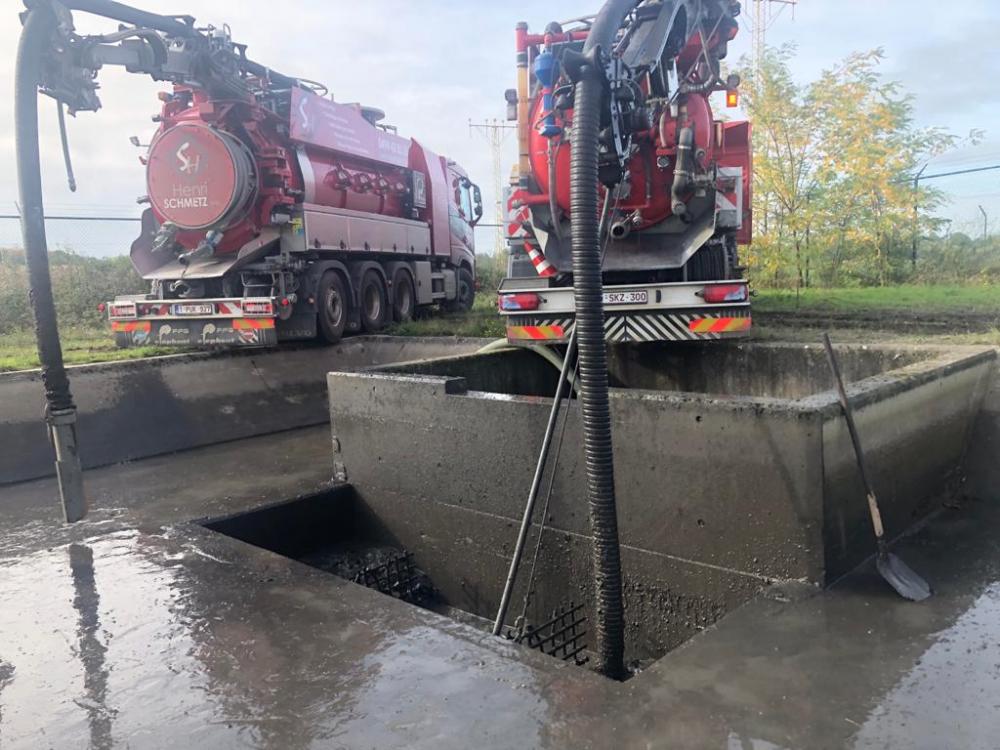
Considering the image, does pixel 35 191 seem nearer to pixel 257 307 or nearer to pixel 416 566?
pixel 416 566

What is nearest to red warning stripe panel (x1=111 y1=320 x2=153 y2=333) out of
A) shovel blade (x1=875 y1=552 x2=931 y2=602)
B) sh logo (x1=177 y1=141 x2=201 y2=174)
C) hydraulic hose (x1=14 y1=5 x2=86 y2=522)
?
sh logo (x1=177 y1=141 x2=201 y2=174)

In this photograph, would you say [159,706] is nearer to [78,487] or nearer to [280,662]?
[280,662]

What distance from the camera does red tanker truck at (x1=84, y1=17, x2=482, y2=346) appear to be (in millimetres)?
8172

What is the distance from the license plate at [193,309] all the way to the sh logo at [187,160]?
1432 mm

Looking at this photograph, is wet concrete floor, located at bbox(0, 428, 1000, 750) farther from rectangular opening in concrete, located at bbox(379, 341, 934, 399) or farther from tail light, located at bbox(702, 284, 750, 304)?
tail light, located at bbox(702, 284, 750, 304)

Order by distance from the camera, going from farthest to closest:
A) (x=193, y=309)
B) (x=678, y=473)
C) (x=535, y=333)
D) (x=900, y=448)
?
1. (x=193, y=309)
2. (x=535, y=333)
3. (x=900, y=448)
4. (x=678, y=473)

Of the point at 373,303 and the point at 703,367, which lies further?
the point at 373,303

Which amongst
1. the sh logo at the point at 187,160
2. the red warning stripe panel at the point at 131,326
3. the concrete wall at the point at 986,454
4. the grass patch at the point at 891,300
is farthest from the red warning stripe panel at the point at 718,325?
the red warning stripe panel at the point at 131,326

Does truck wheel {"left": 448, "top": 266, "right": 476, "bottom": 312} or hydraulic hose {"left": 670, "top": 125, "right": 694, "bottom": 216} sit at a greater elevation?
hydraulic hose {"left": 670, "top": 125, "right": 694, "bottom": 216}

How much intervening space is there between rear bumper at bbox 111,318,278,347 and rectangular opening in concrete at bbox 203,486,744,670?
3.38m

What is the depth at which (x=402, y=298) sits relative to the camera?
11.6m

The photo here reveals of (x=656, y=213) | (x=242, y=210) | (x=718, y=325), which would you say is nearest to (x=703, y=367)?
(x=718, y=325)

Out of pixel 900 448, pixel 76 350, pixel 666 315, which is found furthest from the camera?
pixel 76 350

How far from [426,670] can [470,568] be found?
2121mm
